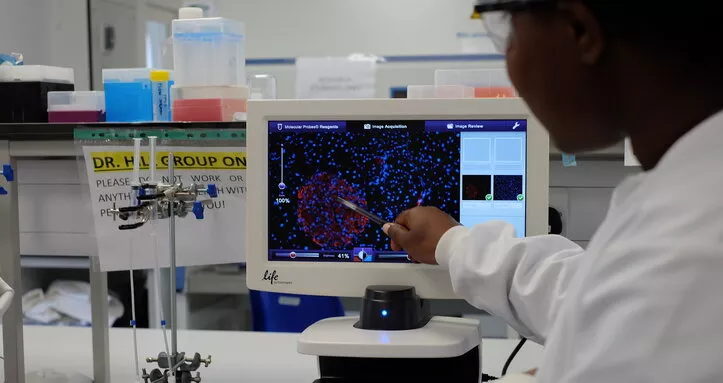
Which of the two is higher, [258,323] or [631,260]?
[631,260]

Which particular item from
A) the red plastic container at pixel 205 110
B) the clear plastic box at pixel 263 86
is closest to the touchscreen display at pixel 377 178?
the red plastic container at pixel 205 110

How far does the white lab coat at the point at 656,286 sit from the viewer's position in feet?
1.86

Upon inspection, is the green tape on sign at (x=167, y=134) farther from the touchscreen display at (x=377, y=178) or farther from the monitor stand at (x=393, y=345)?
the monitor stand at (x=393, y=345)

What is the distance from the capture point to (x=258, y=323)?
2.52 meters

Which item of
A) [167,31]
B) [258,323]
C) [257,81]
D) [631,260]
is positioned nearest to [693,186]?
[631,260]

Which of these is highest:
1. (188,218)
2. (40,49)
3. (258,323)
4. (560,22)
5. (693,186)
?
(40,49)

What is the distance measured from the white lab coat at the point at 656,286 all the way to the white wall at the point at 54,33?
10.2 ft

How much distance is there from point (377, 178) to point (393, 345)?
0.26 meters

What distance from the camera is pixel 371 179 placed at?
1.22m

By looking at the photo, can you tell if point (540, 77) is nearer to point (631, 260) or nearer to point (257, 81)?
point (631, 260)

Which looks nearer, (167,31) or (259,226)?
(259,226)

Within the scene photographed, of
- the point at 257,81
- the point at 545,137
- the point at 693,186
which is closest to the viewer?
the point at 693,186

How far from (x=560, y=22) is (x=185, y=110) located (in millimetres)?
928

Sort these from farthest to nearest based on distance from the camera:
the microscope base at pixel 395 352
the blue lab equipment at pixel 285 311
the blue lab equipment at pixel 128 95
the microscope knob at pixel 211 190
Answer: the blue lab equipment at pixel 285 311 → the blue lab equipment at pixel 128 95 → the microscope knob at pixel 211 190 → the microscope base at pixel 395 352
